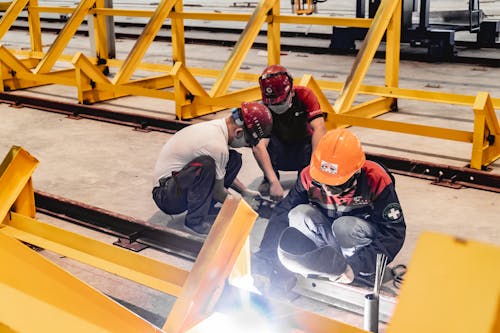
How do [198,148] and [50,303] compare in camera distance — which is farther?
[198,148]

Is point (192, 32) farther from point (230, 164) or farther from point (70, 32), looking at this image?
point (230, 164)

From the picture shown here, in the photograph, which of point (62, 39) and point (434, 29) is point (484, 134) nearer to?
point (434, 29)

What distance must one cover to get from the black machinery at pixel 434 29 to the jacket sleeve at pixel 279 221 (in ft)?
22.7

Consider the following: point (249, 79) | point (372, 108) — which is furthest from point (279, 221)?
point (249, 79)

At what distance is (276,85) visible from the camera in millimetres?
5195

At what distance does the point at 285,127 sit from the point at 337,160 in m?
1.77

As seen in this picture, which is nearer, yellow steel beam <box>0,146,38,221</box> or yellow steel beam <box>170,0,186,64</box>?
yellow steel beam <box>0,146,38,221</box>

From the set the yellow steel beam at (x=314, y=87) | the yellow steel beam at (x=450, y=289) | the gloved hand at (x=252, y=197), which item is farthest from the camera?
the yellow steel beam at (x=314, y=87)

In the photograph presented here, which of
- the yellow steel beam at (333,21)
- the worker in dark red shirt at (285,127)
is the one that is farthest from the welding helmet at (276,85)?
the yellow steel beam at (333,21)

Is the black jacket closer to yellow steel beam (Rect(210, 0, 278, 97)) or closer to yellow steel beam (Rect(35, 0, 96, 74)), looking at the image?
yellow steel beam (Rect(210, 0, 278, 97))

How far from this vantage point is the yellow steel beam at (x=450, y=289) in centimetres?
125

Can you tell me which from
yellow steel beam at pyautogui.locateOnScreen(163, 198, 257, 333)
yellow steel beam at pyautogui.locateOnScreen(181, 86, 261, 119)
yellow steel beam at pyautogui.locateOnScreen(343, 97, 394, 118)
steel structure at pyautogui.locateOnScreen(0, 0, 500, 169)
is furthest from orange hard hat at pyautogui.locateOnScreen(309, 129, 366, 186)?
yellow steel beam at pyautogui.locateOnScreen(181, 86, 261, 119)

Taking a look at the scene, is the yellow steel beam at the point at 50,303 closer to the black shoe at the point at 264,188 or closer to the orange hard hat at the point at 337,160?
the orange hard hat at the point at 337,160

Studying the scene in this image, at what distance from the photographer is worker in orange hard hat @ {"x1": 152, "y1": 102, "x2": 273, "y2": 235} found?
15.1 feet
